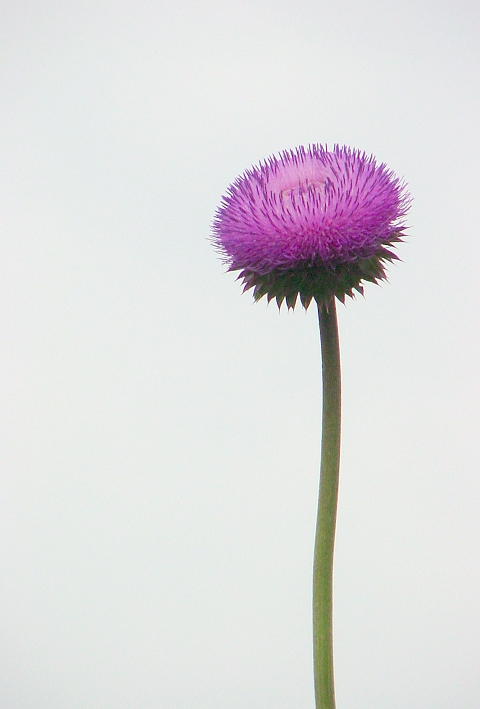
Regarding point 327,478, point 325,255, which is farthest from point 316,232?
point 327,478

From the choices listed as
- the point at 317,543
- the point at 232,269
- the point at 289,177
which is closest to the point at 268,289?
the point at 232,269

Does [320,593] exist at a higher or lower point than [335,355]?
lower

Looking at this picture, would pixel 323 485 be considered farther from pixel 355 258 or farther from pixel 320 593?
pixel 355 258

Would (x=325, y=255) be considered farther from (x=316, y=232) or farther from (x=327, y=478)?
(x=327, y=478)

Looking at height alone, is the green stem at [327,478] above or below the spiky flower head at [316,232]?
below
